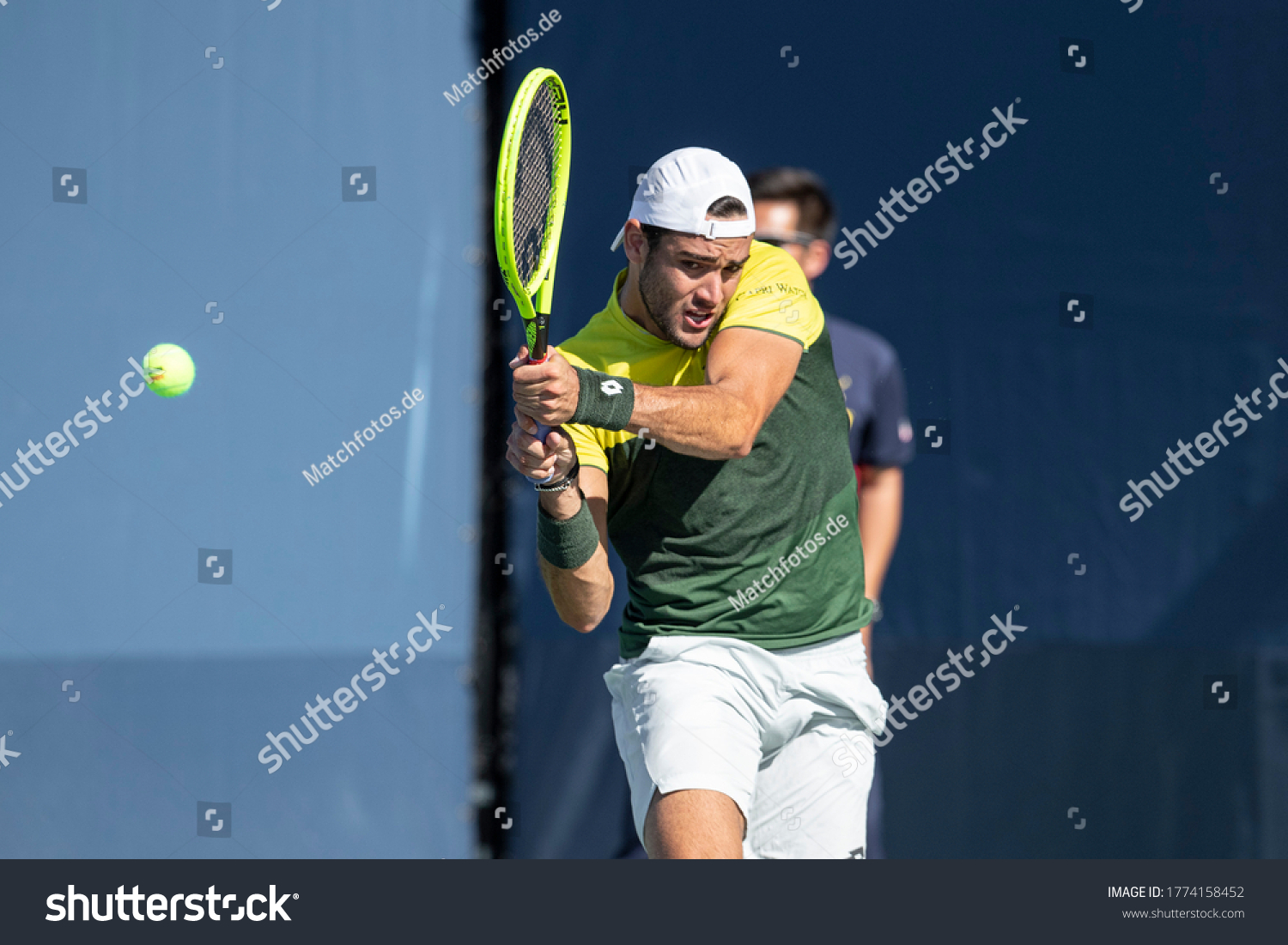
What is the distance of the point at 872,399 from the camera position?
3.90m

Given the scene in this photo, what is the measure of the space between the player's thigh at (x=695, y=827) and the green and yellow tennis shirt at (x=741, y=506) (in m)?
0.35

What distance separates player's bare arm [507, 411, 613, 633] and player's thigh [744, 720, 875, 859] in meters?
0.50

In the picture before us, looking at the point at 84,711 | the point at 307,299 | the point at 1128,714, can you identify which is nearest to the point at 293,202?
the point at 307,299

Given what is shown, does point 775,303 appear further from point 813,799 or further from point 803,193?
point 803,193

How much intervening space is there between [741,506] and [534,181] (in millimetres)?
764

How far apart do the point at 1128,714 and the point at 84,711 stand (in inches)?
127

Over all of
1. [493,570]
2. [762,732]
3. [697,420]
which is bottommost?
[762,732]

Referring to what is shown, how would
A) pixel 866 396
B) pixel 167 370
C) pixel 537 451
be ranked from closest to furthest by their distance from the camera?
pixel 537 451 → pixel 866 396 → pixel 167 370

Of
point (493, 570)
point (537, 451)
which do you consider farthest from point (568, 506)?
point (493, 570)

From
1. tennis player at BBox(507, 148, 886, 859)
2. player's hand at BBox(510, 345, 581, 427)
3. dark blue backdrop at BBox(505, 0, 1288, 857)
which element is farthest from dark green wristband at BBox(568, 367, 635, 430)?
dark blue backdrop at BBox(505, 0, 1288, 857)

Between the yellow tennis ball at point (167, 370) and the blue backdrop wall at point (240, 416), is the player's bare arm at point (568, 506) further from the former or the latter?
the yellow tennis ball at point (167, 370)

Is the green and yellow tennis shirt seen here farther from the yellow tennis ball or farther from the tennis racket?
the yellow tennis ball

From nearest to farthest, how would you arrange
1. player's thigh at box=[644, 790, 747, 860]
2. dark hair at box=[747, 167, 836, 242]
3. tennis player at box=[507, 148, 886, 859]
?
player's thigh at box=[644, 790, 747, 860], tennis player at box=[507, 148, 886, 859], dark hair at box=[747, 167, 836, 242]

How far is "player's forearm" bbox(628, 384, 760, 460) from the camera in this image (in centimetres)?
231
